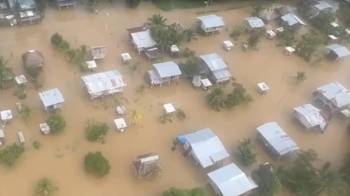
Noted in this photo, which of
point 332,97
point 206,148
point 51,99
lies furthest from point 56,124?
point 332,97

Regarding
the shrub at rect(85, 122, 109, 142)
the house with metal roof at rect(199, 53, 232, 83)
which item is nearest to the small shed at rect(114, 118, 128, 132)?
the shrub at rect(85, 122, 109, 142)

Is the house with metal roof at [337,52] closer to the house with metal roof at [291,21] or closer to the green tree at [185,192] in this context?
the house with metal roof at [291,21]

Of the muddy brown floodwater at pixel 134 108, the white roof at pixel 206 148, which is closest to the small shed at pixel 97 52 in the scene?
the muddy brown floodwater at pixel 134 108

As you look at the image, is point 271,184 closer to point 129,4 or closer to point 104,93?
point 104,93

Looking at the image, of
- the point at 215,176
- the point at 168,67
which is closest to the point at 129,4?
the point at 168,67

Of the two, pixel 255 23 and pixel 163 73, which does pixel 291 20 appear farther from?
pixel 163 73

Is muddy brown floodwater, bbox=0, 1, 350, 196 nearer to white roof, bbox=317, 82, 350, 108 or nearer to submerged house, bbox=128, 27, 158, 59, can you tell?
submerged house, bbox=128, 27, 158, 59
